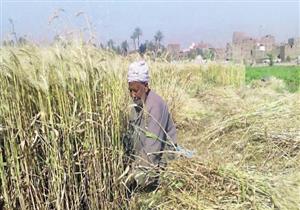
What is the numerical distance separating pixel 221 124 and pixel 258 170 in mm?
2679

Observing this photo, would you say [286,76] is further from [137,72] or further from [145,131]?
[145,131]

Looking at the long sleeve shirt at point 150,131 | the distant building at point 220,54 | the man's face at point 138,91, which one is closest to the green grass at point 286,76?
the distant building at point 220,54

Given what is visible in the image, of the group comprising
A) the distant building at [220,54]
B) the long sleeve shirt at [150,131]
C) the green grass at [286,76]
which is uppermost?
the long sleeve shirt at [150,131]

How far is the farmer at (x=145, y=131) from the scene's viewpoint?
2.97 m

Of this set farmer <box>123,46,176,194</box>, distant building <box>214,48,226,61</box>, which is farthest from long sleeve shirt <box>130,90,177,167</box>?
distant building <box>214,48,226,61</box>

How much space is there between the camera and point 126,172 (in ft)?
8.89

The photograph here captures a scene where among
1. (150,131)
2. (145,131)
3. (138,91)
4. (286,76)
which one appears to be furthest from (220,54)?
(145,131)

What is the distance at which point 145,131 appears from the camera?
9.79 feet

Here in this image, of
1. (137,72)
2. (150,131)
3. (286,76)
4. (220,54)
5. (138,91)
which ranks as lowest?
(286,76)

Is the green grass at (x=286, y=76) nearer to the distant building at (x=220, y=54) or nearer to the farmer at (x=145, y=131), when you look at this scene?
the distant building at (x=220, y=54)

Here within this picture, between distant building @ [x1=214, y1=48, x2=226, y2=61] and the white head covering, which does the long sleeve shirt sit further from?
distant building @ [x1=214, y1=48, x2=226, y2=61]

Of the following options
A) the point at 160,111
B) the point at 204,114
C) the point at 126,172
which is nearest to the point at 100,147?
the point at 126,172

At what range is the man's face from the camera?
134 inches

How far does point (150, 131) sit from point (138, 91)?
0.36 metres
